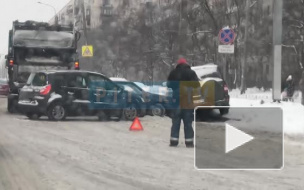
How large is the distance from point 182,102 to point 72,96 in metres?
6.94

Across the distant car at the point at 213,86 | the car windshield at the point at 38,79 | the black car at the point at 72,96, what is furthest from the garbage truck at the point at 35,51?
the distant car at the point at 213,86

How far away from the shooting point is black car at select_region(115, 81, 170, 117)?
1920 cm

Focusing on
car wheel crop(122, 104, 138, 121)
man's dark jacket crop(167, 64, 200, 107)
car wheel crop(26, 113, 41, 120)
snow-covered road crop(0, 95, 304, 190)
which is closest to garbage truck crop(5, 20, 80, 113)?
car wheel crop(26, 113, 41, 120)

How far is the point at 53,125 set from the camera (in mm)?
15969

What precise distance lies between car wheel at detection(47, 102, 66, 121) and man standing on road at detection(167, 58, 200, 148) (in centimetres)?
678

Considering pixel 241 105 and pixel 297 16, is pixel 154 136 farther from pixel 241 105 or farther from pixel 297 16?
pixel 297 16

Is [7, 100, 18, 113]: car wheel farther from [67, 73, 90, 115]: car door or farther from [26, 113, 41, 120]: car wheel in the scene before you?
[67, 73, 90, 115]: car door

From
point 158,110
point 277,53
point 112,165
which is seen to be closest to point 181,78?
point 112,165

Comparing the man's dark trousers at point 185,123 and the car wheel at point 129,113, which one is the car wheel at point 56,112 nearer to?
the car wheel at point 129,113

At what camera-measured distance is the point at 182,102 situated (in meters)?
11.2

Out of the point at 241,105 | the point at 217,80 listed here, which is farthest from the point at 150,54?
the point at 217,80

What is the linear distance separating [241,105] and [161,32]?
34751mm

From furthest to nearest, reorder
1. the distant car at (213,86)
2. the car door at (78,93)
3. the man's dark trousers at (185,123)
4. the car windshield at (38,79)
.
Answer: the distant car at (213,86) → the car windshield at (38,79) → the car door at (78,93) → the man's dark trousers at (185,123)

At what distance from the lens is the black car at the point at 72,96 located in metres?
17.3
